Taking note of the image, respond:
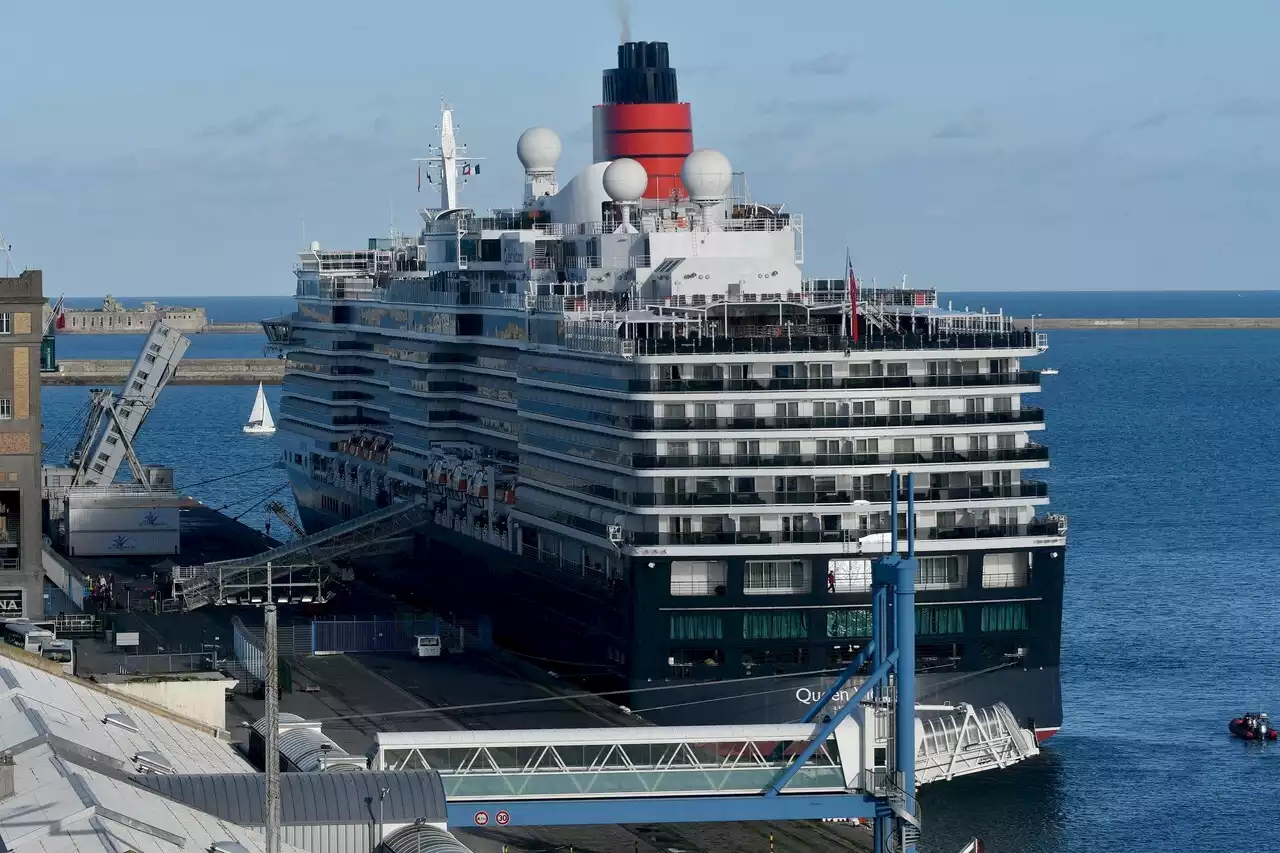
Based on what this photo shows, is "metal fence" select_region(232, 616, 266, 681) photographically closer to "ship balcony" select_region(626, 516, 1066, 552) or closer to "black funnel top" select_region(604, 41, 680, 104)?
"ship balcony" select_region(626, 516, 1066, 552)

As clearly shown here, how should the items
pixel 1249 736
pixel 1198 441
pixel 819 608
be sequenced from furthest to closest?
pixel 1198 441, pixel 1249 736, pixel 819 608

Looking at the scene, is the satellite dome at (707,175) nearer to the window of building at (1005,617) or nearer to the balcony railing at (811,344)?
the balcony railing at (811,344)

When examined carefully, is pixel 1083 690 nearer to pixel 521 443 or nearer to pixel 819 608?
pixel 819 608

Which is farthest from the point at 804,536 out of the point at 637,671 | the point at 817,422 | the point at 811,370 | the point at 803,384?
the point at 637,671

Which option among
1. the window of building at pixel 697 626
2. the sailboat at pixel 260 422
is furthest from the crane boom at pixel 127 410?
the sailboat at pixel 260 422

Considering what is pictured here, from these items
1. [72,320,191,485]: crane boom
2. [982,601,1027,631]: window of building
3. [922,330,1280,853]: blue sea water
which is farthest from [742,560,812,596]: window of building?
[72,320,191,485]: crane boom

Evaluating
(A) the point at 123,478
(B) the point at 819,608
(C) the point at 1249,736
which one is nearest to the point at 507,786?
(B) the point at 819,608
